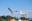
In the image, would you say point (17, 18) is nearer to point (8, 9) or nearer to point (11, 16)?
point (11, 16)

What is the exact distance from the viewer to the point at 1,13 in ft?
8.52

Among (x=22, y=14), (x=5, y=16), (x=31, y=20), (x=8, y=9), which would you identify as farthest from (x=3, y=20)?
(x=31, y=20)

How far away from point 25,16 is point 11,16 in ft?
1.23

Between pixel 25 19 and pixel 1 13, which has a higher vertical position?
pixel 1 13

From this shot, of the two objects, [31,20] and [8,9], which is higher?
[8,9]

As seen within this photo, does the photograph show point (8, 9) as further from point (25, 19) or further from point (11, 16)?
point (25, 19)

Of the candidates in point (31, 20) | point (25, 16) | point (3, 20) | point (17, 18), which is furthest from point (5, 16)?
point (31, 20)

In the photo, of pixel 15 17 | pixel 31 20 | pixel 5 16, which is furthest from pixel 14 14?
pixel 31 20

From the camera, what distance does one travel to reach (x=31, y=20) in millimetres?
2531

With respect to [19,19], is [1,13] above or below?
above

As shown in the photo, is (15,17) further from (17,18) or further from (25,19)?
(25,19)

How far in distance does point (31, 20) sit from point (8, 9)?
0.67 m

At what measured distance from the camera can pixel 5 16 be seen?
2607mm

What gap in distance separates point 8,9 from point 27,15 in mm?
532
